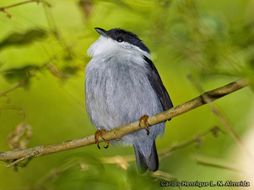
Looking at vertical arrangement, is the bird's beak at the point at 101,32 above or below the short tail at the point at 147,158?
above

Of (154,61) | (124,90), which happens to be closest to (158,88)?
(124,90)

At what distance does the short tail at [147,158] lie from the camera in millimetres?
3919

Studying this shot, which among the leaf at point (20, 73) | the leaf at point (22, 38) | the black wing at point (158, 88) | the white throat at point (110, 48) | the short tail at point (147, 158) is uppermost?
the leaf at point (22, 38)

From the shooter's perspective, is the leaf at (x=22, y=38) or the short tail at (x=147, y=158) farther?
the short tail at (x=147, y=158)

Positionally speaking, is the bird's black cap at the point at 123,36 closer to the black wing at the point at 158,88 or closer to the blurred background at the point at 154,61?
the blurred background at the point at 154,61

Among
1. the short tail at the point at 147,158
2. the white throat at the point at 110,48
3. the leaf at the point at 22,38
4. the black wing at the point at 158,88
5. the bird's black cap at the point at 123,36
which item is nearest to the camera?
the leaf at the point at 22,38

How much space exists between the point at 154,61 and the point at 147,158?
3.57 ft

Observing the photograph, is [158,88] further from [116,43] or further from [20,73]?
[20,73]

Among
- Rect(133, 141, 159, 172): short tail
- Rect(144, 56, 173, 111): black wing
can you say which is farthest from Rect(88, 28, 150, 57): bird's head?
Rect(133, 141, 159, 172): short tail

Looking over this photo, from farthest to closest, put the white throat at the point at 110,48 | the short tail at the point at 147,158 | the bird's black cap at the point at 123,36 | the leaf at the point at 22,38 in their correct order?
1. the bird's black cap at the point at 123,36
2. the white throat at the point at 110,48
3. the short tail at the point at 147,158
4. the leaf at the point at 22,38

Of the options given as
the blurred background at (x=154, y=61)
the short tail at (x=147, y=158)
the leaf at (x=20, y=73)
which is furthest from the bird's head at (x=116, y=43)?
the leaf at (x=20, y=73)

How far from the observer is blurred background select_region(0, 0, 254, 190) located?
2408 mm

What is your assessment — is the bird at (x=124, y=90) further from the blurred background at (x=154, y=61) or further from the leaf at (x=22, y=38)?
the leaf at (x=22, y=38)

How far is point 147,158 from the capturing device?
13.4 ft
